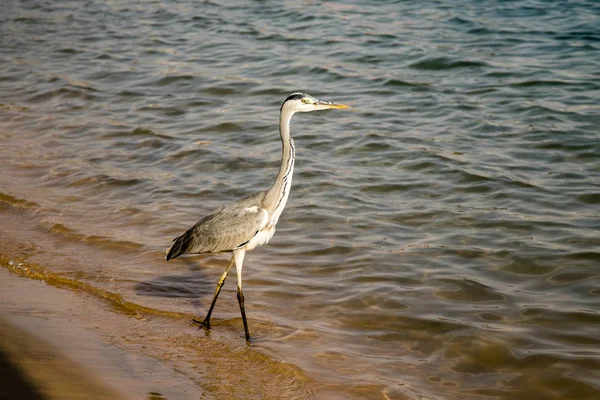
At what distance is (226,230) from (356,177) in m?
3.56

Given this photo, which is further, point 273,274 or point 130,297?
point 273,274

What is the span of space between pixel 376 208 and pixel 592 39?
6905mm

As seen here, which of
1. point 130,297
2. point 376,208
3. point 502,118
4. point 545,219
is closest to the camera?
point 130,297

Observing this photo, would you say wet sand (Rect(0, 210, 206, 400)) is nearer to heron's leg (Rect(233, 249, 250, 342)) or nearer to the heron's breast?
heron's leg (Rect(233, 249, 250, 342))

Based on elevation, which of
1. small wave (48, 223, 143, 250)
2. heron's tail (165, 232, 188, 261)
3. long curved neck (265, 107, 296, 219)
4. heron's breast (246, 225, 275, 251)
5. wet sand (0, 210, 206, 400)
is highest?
long curved neck (265, 107, 296, 219)

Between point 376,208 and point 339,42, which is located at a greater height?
point 339,42

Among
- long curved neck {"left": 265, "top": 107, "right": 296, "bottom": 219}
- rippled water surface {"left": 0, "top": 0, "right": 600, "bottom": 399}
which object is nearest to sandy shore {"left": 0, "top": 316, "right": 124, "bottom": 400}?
rippled water surface {"left": 0, "top": 0, "right": 600, "bottom": 399}

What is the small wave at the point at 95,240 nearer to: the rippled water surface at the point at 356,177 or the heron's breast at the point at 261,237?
the rippled water surface at the point at 356,177

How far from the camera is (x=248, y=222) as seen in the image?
20.7 ft

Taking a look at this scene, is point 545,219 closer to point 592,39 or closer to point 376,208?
point 376,208

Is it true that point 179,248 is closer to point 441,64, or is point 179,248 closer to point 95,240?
point 95,240

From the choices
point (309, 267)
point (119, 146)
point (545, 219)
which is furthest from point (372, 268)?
point (119, 146)

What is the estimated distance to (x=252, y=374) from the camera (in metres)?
5.66

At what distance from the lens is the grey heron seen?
20.7ft
